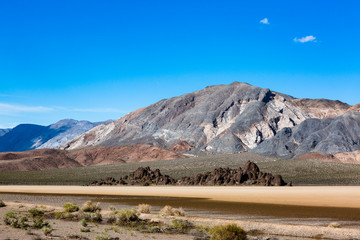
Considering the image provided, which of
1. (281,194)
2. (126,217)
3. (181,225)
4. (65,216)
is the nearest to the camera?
(181,225)

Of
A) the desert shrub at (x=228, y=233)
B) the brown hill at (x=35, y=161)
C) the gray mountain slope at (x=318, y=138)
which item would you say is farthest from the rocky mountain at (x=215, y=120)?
the desert shrub at (x=228, y=233)

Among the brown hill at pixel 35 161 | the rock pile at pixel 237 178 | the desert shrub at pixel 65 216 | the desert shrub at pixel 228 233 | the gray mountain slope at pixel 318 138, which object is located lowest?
the desert shrub at pixel 65 216

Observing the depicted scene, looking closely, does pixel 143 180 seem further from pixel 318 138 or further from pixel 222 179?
→ pixel 318 138

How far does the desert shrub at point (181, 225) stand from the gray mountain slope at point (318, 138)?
7736cm

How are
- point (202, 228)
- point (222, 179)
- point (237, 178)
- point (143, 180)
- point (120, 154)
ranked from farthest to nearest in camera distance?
point (120, 154) → point (143, 180) → point (222, 179) → point (237, 178) → point (202, 228)

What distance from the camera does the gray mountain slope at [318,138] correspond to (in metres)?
90.9

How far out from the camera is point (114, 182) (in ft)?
181

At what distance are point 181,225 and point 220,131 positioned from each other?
119845mm

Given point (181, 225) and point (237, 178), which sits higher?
point (237, 178)

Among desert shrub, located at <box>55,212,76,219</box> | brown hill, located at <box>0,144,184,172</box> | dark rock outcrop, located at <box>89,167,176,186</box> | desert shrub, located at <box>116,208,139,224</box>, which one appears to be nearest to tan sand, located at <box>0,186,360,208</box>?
dark rock outcrop, located at <box>89,167,176,186</box>

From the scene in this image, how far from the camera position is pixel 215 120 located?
141 m

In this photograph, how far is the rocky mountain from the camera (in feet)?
411

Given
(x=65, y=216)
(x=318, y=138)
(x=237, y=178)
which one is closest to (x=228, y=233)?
(x=65, y=216)

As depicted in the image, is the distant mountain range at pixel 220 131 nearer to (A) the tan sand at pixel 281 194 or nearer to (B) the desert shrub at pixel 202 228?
(A) the tan sand at pixel 281 194
